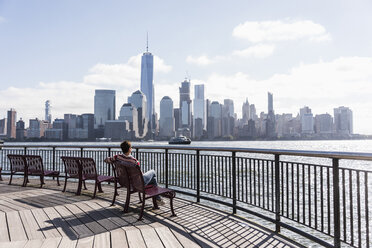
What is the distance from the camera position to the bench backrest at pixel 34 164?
800 centimetres

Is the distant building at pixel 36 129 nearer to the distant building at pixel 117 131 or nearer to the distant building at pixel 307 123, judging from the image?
the distant building at pixel 117 131

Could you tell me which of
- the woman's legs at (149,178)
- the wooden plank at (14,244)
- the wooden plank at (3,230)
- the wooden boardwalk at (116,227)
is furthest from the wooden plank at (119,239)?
the wooden plank at (3,230)

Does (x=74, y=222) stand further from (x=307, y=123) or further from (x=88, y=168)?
(x=307, y=123)

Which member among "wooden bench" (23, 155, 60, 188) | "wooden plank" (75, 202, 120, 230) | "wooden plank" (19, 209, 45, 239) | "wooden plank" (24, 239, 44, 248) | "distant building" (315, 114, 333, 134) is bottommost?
"wooden plank" (75, 202, 120, 230)

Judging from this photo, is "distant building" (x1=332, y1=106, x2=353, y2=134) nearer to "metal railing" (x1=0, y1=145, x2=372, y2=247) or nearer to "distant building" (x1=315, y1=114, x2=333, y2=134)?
"distant building" (x1=315, y1=114, x2=333, y2=134)

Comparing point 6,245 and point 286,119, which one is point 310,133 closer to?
point 286,119

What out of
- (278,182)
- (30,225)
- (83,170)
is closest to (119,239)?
(30,225)

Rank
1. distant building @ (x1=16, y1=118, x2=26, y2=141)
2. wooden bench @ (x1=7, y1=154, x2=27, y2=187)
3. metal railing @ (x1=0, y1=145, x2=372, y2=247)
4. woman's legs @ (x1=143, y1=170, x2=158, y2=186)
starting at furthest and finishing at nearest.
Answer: distant building @ (x1=16, y1=118, x2=26, y2=141) < wooden bench @ (x1=7, y1=154, x2=27, y2=187) < woman's legs @ (x1=143, y1=170, x2=158, y2=186) < metal railing @ (x1=0, y1=145, x2=372, y2=247)

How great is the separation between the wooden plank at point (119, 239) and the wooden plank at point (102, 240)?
0.06 metres

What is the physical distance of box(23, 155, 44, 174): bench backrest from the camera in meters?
8.00

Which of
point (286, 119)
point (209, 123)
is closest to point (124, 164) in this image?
point (209, 123)

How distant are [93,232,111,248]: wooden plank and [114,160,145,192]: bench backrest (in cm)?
103

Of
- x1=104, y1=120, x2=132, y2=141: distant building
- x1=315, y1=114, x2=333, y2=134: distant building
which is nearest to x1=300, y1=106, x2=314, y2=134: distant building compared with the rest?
x1=315, y1=114, x2=333, y2=134: distant building

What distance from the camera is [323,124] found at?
159250mm
